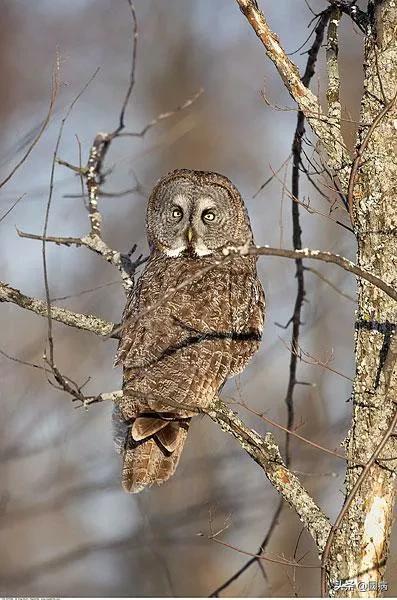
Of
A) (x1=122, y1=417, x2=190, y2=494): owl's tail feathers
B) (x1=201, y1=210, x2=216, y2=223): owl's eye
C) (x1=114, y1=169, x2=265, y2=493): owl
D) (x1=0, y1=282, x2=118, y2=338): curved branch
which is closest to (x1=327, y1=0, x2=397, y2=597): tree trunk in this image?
(x1=114, y1=169, x2=265, y2=493): owl

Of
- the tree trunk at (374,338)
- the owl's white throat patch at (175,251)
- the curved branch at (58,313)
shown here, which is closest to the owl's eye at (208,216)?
the owl's white throat patch at (175,251)

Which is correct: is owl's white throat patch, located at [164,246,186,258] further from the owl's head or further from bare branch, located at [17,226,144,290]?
bare branch, located at [17,226,144,290]

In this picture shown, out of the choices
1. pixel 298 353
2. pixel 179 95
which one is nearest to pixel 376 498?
pixel 298 353

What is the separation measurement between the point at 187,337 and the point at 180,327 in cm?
5

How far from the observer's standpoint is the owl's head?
4605 millimetres

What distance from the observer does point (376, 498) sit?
299 centimetres

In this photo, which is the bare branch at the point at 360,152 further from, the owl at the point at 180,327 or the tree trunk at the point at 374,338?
the owl at the point at 180,327

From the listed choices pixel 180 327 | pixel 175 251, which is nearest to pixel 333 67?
pixel 180 327

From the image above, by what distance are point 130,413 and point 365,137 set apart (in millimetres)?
1421

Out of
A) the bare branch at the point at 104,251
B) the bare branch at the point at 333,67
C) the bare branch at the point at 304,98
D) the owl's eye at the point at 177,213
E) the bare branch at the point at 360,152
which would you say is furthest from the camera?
the owl's eye at the point at 177,213

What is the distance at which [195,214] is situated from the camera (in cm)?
470

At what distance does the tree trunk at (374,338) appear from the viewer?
2.97 meters

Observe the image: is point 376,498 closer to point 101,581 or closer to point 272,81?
point 101,581

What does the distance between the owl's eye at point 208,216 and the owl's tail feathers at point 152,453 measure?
1.38m
